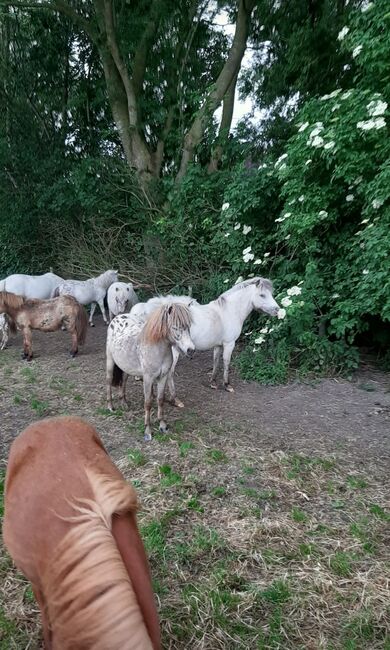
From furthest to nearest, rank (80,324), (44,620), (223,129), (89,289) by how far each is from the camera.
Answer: (89,289), (223,129), (80,324), (44,620)

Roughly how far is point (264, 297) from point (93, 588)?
175 inches

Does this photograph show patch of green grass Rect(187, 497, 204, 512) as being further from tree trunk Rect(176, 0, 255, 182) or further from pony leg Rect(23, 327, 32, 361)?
tree trunk Rect(176, 0, 255, 182)

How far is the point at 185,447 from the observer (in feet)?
12.5

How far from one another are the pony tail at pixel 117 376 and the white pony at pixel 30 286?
13.5 feet

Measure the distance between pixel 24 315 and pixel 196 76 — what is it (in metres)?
7.42

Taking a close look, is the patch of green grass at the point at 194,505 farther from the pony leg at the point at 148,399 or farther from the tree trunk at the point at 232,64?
the tree trunk at the point at 232,64

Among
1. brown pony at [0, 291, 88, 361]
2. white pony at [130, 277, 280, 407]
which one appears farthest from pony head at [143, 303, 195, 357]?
brown pony at [0, 291, 88, 361]

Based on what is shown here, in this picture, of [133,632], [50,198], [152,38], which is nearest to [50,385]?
[133,632]

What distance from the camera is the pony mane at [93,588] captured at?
1116 mm

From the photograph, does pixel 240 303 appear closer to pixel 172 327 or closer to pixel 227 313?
pixel 227 313

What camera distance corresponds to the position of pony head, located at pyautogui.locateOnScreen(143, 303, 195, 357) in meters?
3.73

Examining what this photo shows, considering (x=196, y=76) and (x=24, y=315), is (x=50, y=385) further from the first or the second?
(x=196, y=76)

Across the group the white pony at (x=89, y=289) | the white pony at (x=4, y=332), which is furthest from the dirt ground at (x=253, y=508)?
the white pony at (x=89, y=289)

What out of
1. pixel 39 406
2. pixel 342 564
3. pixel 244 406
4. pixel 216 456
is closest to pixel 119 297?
pixel 39 406
